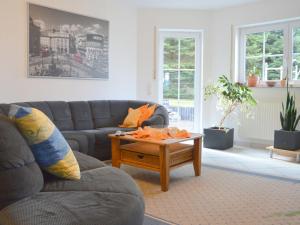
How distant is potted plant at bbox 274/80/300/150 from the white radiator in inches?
16.3

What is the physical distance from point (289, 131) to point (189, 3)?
8.39 feet

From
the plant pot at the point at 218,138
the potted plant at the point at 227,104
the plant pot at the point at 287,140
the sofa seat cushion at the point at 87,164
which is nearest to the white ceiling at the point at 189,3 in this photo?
the potted plant at the point at 227,104

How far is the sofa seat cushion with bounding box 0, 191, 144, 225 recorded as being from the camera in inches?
48.3

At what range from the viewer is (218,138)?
4773 millimetres

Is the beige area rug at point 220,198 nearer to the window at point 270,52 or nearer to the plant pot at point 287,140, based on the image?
the plant pot at point 287,140

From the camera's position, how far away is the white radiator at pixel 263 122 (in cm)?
471

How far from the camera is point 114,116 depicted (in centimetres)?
450

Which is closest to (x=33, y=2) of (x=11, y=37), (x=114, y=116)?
(x=11, y=37)

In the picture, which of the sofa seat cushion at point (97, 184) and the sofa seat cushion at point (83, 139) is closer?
the sofa seat cushion at point (97, 184)

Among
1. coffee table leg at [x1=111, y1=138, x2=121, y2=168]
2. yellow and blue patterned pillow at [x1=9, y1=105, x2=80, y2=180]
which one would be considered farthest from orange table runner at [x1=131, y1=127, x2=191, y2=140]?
yellow and blue patterned pillow at [x1=9, y1=105, x2=80, y2=180]

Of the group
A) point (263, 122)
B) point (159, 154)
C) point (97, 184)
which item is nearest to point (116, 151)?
point (159, 154)

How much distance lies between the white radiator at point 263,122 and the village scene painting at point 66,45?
2.43 metres

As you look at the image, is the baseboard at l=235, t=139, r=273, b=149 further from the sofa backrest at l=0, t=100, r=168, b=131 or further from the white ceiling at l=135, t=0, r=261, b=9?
the white ceiling at l=135, t=0, r=261, b=9

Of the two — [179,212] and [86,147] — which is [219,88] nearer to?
[86,147]
